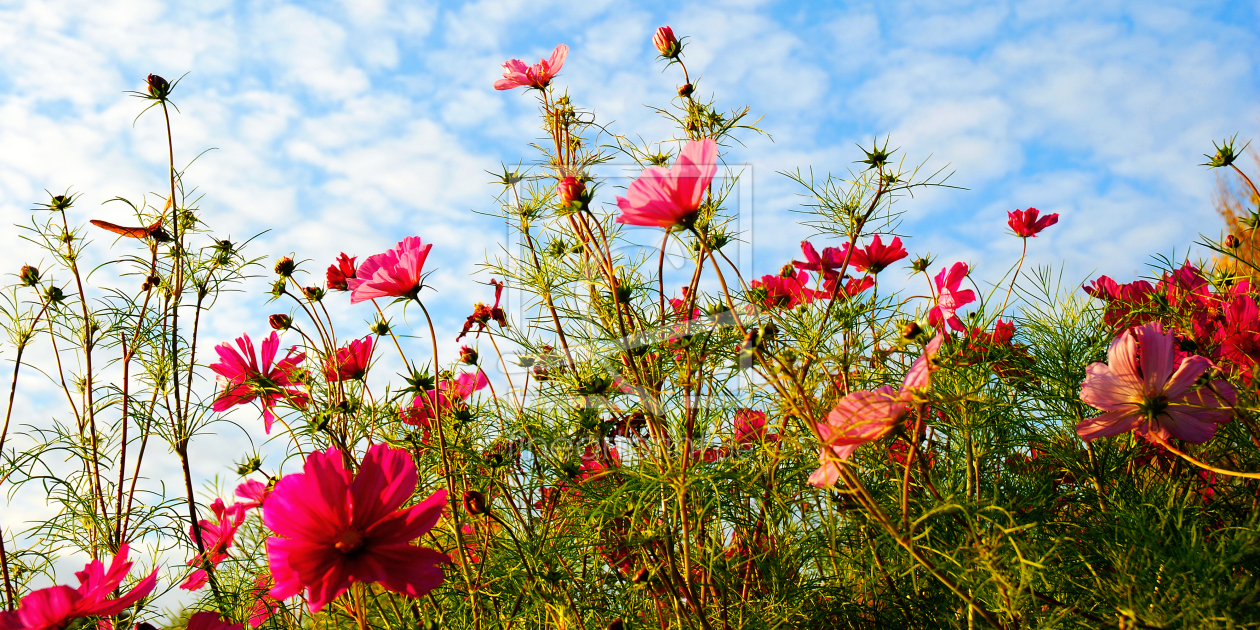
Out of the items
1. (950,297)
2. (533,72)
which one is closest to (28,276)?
(533,72)

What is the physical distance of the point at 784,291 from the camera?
3.50ft

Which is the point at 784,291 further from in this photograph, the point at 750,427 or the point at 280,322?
the point at 280,322

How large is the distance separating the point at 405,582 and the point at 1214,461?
93 centimetres

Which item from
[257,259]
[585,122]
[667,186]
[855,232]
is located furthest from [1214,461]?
[257,259]

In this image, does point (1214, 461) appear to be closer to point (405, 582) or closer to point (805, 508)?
point (805, 508)

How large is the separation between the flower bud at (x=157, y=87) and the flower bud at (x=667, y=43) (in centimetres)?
68

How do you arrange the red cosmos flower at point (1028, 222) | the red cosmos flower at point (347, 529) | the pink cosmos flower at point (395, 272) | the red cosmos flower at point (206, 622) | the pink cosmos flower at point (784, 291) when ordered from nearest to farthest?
the red cosmos flower at point (347, 529), the red cosmos flower at point (206, 622), the pink cosmos flower at point (395, 272), the pink cosmos flower at point (784, 291), the red cosmos flower at point (1028, 222)

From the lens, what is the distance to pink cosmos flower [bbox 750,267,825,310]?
1029 mm

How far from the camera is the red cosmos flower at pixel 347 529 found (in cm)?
56

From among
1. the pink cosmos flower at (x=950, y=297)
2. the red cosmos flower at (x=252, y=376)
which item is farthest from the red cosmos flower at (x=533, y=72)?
the pink cosmos flower at (x=950, y=297)

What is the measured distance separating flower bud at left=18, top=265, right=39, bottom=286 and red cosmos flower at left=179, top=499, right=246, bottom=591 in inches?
15.6

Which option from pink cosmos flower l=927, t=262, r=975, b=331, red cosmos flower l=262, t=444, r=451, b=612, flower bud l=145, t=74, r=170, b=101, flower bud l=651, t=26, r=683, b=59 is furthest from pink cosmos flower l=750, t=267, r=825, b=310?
flower bud l=145, t=74, r=170, b=101

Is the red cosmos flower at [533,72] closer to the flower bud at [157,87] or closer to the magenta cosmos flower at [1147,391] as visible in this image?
the flower bud at [157,87]

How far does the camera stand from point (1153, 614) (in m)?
0.65
